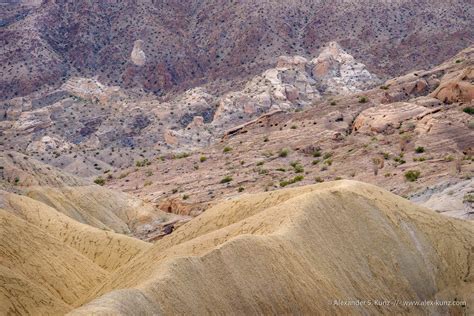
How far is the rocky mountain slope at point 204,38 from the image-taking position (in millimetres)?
138000

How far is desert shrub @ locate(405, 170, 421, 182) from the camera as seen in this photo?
54906 mm

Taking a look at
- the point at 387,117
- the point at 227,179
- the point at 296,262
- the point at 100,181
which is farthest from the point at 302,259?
the point at 100,181

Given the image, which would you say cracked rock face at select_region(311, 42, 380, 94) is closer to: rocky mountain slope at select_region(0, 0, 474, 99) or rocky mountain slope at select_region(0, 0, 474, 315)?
rocky mountain slope at select_region(0, 0, 474, 315)

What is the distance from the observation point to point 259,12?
488ft

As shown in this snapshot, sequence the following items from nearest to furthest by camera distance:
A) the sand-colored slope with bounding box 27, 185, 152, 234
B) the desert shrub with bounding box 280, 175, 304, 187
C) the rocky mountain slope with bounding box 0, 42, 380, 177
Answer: the sand-colored slope with bounding box 27, 185, 152, 234 < the desert shrub with bounding box 280, 175, 304, 187 < the rocky mountain slope with bounding box 0, 42, 380, 177

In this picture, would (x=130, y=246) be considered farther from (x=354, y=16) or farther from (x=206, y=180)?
(x=354, y=16)

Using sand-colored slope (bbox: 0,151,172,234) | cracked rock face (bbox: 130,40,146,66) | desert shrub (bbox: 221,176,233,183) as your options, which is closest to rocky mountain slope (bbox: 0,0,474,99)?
cracked rock face (bbox: 130,40,146,66)

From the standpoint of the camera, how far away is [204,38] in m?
154

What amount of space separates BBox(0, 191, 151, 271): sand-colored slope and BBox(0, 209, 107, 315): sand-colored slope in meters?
2.88

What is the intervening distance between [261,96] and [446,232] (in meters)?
79.1

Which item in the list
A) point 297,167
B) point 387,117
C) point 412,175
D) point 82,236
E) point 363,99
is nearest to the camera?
point 82,236

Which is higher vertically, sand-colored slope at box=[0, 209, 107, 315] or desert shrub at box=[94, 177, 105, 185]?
sand-colored slope at box=[0, 209, 107, 315]

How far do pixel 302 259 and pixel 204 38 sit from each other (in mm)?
127519

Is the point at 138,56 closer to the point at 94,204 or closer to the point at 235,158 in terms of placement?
the point at 235,158
